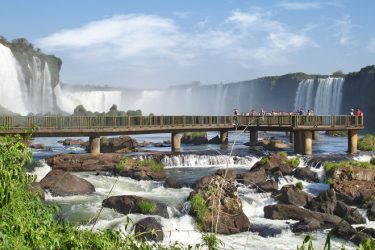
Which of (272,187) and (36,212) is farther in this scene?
(272,187)

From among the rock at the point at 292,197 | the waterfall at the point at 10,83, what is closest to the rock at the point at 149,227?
the rock at the point at 292,197

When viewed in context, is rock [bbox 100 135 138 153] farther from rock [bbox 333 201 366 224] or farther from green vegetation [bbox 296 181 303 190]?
rock [bbox 333 201 366 224]

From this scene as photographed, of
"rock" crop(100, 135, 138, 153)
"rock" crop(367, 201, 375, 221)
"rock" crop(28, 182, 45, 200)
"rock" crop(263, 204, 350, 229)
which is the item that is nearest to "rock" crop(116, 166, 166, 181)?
"rock" crop(28, 182, 45, 200)

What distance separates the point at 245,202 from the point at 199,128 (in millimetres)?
17220

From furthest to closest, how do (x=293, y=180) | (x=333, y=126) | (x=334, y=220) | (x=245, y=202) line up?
(x=333, y=126) → (x=293, y=180) → (x=245, y=202) → (x=334, y=220)

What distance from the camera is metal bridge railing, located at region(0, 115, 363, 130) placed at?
3078cm

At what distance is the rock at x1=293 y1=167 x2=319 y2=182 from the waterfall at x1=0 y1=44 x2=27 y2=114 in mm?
57928

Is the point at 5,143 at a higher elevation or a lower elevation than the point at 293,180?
higher

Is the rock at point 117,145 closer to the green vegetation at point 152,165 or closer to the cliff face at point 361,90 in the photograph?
the green vegetation at point 152,165

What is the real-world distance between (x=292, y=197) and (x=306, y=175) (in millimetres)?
5614

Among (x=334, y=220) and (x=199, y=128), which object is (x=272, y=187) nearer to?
(x=334, y=220)

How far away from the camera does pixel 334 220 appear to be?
18.1 meters

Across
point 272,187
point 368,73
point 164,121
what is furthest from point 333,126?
point 368,73

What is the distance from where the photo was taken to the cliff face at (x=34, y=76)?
81.9 m
